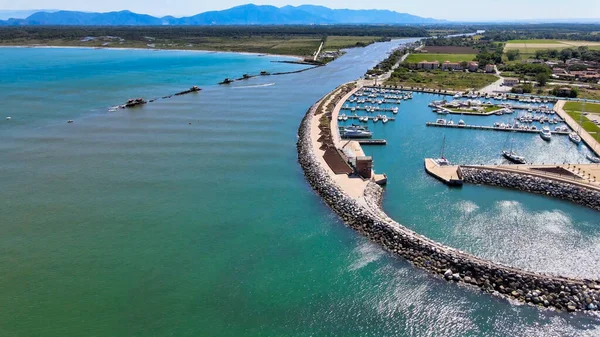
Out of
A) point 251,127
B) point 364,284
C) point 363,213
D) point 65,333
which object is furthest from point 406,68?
point 65,333

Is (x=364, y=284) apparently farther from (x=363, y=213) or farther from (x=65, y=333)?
(x=65, y=333)

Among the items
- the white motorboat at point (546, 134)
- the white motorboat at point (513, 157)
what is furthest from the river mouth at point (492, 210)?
the white motorboat at point (546, 134)

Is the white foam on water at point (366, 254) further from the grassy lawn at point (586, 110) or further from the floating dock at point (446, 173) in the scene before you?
the grassy lawn at point (586, 110)

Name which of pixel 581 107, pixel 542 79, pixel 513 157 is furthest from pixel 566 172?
pixel 542 79

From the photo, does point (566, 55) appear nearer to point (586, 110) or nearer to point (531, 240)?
point (586, 110)

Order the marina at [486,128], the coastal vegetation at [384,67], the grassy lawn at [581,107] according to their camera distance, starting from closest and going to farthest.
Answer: the marina at [486,128] < the grassy lawn at [581,107] < the coastal vegetation at [384,67]
